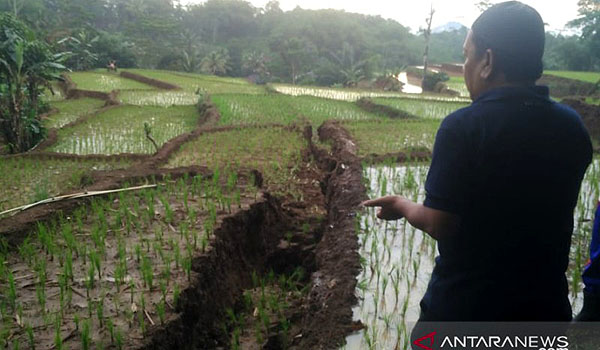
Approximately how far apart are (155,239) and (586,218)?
11.1ft

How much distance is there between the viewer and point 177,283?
109 inches

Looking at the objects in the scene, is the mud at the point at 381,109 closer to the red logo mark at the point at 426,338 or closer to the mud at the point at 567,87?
the mud at the point at 567,87

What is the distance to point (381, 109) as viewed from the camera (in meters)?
12.0

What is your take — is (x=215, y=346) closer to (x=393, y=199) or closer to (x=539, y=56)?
(x=393, y=199)

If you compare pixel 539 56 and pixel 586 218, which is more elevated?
pixel 539 56

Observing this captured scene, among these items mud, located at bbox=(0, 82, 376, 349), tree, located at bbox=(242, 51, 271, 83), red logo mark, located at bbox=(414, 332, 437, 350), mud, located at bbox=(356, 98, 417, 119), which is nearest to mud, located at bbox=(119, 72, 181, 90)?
mud, located at bbox=(356, 98, 417, 119)

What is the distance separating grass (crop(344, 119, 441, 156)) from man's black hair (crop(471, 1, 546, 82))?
216 inches

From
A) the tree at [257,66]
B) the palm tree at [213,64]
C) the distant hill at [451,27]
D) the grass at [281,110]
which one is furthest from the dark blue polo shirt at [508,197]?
the distant hill at [451,27]

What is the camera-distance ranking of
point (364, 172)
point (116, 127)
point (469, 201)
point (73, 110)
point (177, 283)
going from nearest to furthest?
point (469, 201) → point (177, 283) → point (364, 172) → point (116, 127) → point (73, 110)

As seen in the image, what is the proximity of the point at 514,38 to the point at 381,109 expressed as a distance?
11.1 metres

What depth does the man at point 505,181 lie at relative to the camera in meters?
1.14

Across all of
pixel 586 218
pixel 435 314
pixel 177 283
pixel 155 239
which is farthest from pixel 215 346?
pixel 586 218

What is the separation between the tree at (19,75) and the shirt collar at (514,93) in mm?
7358

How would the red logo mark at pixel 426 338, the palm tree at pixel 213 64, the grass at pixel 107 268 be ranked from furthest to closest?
the palm tree at pixel 213 64
the grass at pixel 107 268
the red logo mark at pixel 426 338
